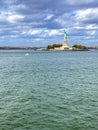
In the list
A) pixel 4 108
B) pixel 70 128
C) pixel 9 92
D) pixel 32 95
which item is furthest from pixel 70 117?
pixel 9 92

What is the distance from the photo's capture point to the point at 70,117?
75.3ft

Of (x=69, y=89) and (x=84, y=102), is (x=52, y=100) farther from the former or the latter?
(x=69, y=89)

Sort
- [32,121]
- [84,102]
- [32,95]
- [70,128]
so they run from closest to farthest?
[70,128] < [32,121] < [84,102] < [32,95]

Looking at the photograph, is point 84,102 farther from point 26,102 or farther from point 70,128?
point 70,128

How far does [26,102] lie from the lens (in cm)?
2828

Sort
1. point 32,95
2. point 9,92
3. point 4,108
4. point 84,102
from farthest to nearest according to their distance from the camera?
point 9,92
point 32,95
point 84,102
point 4,108

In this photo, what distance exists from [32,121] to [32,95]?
985 centimetres

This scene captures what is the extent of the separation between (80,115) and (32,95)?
9380 millimetres

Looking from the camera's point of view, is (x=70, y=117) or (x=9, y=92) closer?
(x=70, y=117)

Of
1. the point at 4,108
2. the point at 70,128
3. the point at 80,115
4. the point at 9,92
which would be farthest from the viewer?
the point at 9,92

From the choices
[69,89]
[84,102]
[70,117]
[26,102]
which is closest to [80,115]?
[70,117]

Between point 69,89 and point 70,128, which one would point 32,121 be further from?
point 69,89

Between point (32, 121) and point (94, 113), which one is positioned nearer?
point (32, 121)

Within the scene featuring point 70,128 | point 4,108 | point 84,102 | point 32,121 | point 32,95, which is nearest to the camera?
point 70,128
